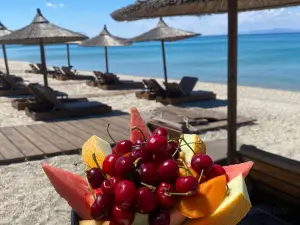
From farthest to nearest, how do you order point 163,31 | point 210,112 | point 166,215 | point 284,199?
1. point 163,31
2. point 210,112
3. point 284,199
4. point 166,215

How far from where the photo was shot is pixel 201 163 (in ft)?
5.40

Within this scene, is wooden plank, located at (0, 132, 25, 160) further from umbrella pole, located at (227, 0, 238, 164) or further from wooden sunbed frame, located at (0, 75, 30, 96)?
wooden sunbed frame, located at (0, 75, 30, 96)

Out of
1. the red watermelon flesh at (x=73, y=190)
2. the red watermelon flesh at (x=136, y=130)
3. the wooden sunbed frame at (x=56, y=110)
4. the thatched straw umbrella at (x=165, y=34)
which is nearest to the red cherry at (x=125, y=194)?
the red watermelon flesh at (x=73, y=190)

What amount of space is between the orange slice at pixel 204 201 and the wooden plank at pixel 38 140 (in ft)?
15.6

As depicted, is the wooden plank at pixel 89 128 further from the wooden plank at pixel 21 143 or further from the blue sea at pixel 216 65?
the blue sea at pixel 216 65

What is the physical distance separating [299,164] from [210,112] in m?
5.86

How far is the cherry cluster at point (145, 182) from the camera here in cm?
154

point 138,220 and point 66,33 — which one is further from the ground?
point 66,33

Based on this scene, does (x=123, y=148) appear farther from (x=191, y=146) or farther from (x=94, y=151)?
(x=191, y=146)

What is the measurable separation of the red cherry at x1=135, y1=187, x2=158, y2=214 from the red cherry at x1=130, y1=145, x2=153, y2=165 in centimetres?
14

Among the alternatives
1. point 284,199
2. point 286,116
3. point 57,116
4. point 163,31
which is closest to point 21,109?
point 57,116

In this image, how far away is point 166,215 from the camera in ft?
5.13

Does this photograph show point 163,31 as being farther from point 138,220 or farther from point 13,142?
point 138,220

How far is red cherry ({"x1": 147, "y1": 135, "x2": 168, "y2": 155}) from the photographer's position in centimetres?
166
